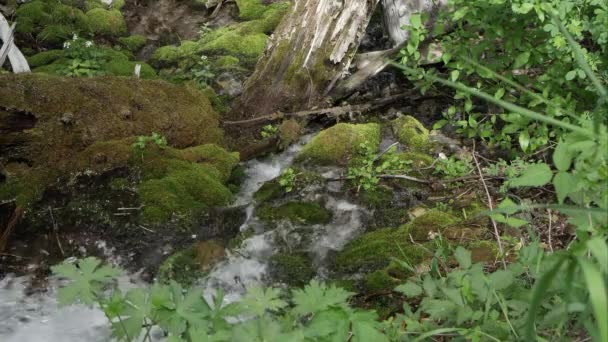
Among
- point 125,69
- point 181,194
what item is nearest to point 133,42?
point 125,69

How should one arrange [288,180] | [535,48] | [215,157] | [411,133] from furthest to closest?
[411,133] → [215,157] → [288,180] → [535,48]

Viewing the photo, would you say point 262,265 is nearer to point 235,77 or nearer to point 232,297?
point 232,297

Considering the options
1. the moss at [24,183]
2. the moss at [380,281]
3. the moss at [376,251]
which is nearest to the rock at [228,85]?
the moss at [24,183]

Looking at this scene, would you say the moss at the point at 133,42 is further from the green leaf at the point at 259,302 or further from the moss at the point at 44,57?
the green leaf at the point at 259,302

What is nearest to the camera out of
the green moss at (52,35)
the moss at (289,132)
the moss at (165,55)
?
the moss at (289,132)

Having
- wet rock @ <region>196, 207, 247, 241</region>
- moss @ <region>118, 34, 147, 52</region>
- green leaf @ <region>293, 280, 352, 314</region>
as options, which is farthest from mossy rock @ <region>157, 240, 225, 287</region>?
moss @ <region>118, 34, 147, 52</region>

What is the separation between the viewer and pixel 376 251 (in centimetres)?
363

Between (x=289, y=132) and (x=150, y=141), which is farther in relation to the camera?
(x=289, y=132)

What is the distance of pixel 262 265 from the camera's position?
3.78 meters

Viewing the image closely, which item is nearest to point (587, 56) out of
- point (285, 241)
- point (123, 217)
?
point (285, 241)

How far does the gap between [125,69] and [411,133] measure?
12.8 feet

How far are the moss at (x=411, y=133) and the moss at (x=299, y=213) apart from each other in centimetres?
119

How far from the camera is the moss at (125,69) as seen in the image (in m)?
6.80

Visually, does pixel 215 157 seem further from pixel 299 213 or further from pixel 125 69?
pixel 125 69
